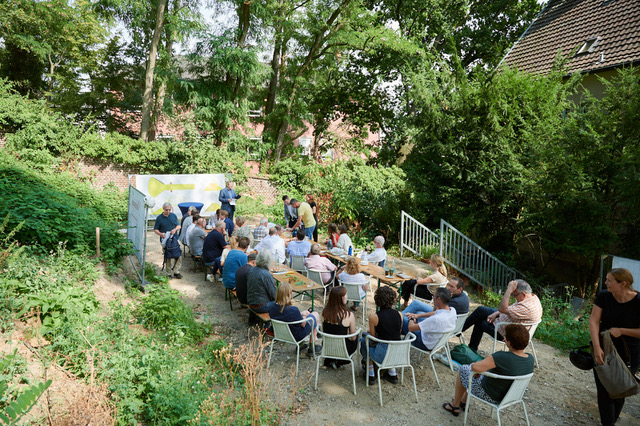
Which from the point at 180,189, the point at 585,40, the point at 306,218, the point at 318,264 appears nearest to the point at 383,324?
the point at 318,264

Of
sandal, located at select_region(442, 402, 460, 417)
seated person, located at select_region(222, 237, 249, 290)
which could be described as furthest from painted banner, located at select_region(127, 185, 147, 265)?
sandal, located at select_region(442, 402, 460, 417)

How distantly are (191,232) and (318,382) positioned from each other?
5245 mm

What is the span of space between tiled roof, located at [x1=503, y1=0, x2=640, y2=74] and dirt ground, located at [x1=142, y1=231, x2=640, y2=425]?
957cm

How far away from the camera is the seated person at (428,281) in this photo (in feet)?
21.9

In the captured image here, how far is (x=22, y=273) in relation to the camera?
18.1 ft

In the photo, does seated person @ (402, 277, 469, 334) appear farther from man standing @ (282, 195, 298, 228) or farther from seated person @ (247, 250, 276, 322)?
man standing @ (282, 195, 298, 228)

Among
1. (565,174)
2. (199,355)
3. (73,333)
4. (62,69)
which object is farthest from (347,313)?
(62,69)

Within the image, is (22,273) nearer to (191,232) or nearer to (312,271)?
(191,232)

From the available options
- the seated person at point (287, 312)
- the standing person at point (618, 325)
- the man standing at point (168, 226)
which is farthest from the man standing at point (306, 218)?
the standing person at point (618, 325)

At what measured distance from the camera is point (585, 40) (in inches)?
539

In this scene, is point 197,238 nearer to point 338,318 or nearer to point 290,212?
point 290,212

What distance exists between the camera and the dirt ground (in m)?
4.62

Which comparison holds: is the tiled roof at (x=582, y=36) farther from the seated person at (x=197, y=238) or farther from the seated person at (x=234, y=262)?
the seated person at (x=197, y=238)

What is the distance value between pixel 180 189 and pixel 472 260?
1011 cm
